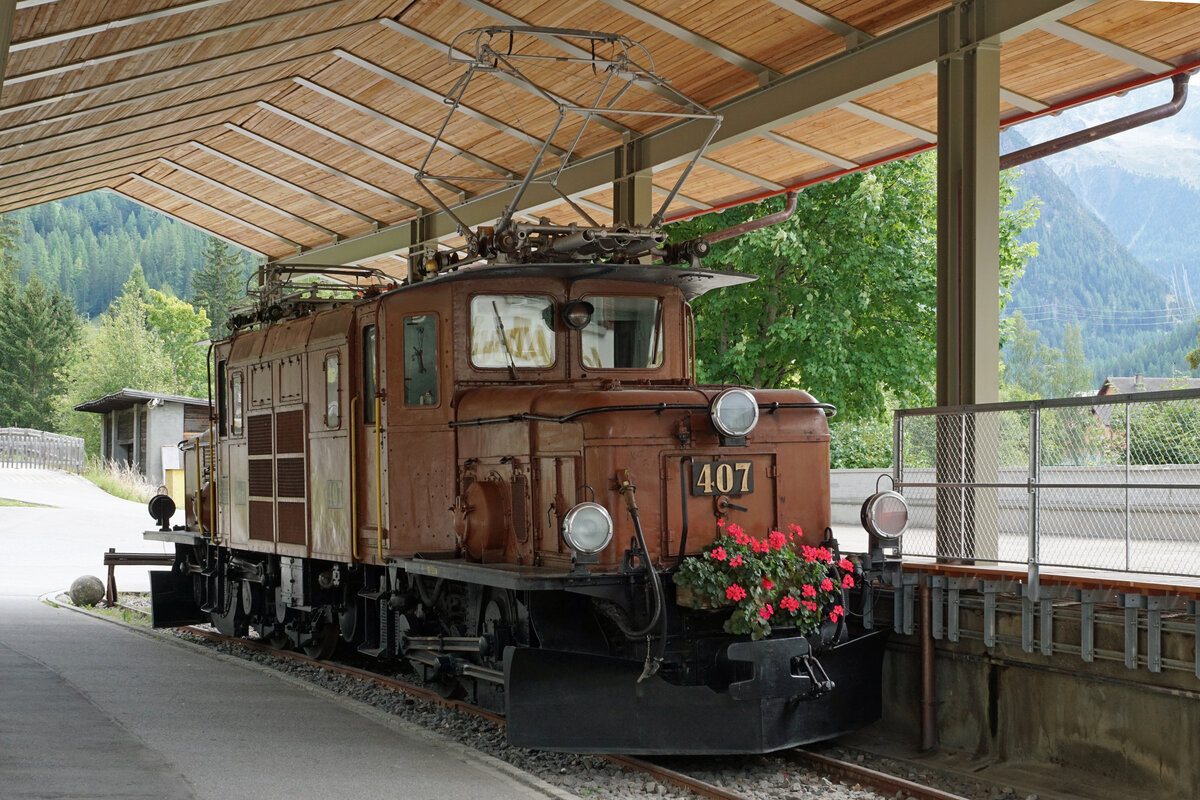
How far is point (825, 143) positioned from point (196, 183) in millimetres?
12411

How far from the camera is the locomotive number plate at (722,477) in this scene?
324 inches

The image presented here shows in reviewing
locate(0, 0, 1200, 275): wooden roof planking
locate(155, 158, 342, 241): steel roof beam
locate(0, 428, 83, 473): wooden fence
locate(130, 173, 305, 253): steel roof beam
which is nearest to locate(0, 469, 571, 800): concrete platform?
locate(0, 0, 1200, 275): wooden roof planking

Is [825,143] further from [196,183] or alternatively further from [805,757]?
[196,183]

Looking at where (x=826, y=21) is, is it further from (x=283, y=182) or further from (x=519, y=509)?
(x=283, y=182)

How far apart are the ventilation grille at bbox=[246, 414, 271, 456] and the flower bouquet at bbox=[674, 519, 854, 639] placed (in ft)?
19.1

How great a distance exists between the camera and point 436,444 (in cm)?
920

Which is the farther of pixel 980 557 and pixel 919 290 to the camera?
pixel 919 290

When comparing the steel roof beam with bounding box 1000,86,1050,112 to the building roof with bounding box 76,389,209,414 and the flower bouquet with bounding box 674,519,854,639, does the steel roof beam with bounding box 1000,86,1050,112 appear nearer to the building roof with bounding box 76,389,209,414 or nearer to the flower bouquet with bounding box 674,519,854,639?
the flower bouquet with bounding box 674,519,854,639

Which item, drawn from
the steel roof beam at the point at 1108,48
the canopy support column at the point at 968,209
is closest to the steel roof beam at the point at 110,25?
the canopy support column at the point at 968,209

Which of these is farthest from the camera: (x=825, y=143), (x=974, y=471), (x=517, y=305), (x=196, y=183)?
(x=196, y=183)

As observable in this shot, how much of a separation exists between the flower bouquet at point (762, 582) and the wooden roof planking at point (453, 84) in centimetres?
454

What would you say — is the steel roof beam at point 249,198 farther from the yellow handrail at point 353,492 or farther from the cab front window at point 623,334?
the cab front window at point 623,334

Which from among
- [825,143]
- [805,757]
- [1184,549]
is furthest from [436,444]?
[825,143]

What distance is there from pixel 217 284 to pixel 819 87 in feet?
319
